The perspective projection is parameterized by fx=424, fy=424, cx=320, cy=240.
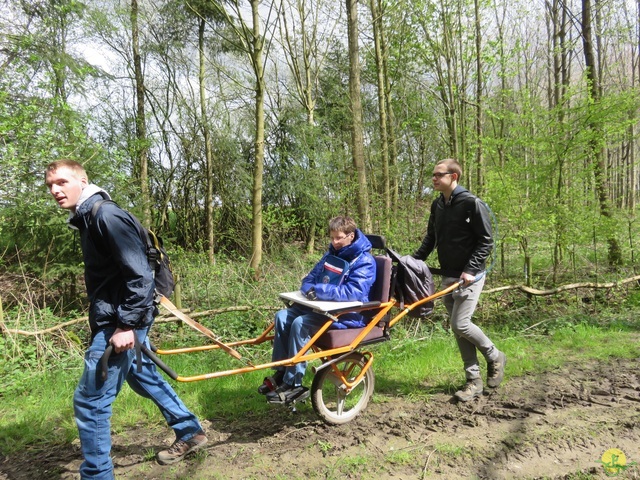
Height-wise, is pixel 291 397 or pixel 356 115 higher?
pixel 356 115

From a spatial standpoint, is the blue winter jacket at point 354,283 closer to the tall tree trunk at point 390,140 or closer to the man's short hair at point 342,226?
the man's short hair at point 342,226

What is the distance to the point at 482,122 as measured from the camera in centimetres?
1268

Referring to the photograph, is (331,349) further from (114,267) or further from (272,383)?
(114,267)

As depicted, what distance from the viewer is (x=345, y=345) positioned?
3.39 m

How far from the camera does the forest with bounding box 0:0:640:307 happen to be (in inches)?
293

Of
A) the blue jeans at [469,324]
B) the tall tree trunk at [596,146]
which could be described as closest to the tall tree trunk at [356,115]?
the blue jeans at [469,324]

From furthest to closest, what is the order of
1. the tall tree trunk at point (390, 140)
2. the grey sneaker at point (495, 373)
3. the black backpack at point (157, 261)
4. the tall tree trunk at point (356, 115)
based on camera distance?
Answer: 1. the tall tree trunk at point (390, 140)
2. the tall tree trunk at point (356, 115)
3. the grey sneaker at point (495, 373)
4. the black backpack at point (157, 261)

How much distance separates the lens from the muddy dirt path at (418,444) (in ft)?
9.32

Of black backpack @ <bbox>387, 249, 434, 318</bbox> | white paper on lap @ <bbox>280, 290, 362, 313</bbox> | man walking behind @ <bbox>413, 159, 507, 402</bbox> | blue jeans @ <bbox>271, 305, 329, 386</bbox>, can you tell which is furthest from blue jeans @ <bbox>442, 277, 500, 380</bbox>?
blue jeans @ <bbox>271, 305, 329, 386</bbox>

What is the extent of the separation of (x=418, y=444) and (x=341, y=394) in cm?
77

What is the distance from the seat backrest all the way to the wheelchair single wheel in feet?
1.73

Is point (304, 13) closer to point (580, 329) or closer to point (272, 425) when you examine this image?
point (580, 329)

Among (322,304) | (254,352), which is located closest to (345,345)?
(322,304)

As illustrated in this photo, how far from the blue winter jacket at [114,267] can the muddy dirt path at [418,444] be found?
1244 millimetres
